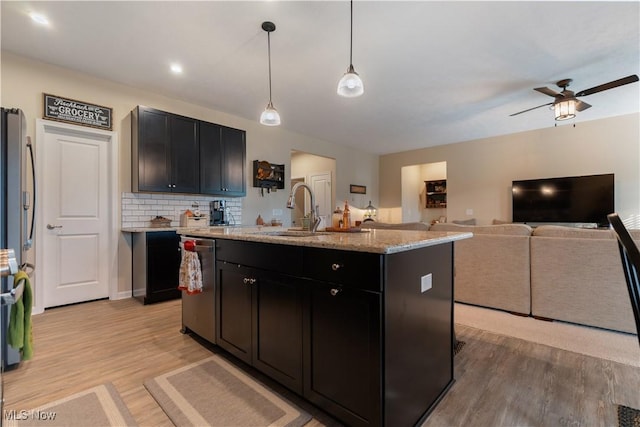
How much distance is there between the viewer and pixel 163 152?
3.76m

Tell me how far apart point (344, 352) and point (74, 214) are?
12.0ft

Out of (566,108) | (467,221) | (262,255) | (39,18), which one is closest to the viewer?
(262,255)

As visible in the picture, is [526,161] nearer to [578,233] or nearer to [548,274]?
[578,233]

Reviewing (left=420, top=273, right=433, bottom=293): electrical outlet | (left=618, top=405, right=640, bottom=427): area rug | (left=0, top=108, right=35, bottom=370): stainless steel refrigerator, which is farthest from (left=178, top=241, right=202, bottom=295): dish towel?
(left=618, top=405, right=640, bottom=427): area rug

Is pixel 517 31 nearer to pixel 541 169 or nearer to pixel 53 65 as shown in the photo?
pixel 541 169

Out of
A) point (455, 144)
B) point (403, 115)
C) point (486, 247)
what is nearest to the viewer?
point (486, 247)

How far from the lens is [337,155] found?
6.93 meters

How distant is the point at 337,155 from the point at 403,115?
2.25 m

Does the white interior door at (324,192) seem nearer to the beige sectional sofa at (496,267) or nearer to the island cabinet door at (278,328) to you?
the beige sectional sofa at (496,267)

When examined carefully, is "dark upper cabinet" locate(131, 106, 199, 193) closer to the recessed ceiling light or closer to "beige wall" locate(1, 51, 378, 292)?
"beige wall" locate(1, 51, 378, 292)

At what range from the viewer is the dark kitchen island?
130 cm

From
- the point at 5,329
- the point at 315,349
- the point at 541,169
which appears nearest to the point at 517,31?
the point at 315,349

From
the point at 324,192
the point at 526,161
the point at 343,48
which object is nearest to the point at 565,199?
the point at 526,161

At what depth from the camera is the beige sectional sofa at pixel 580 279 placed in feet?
8.64
